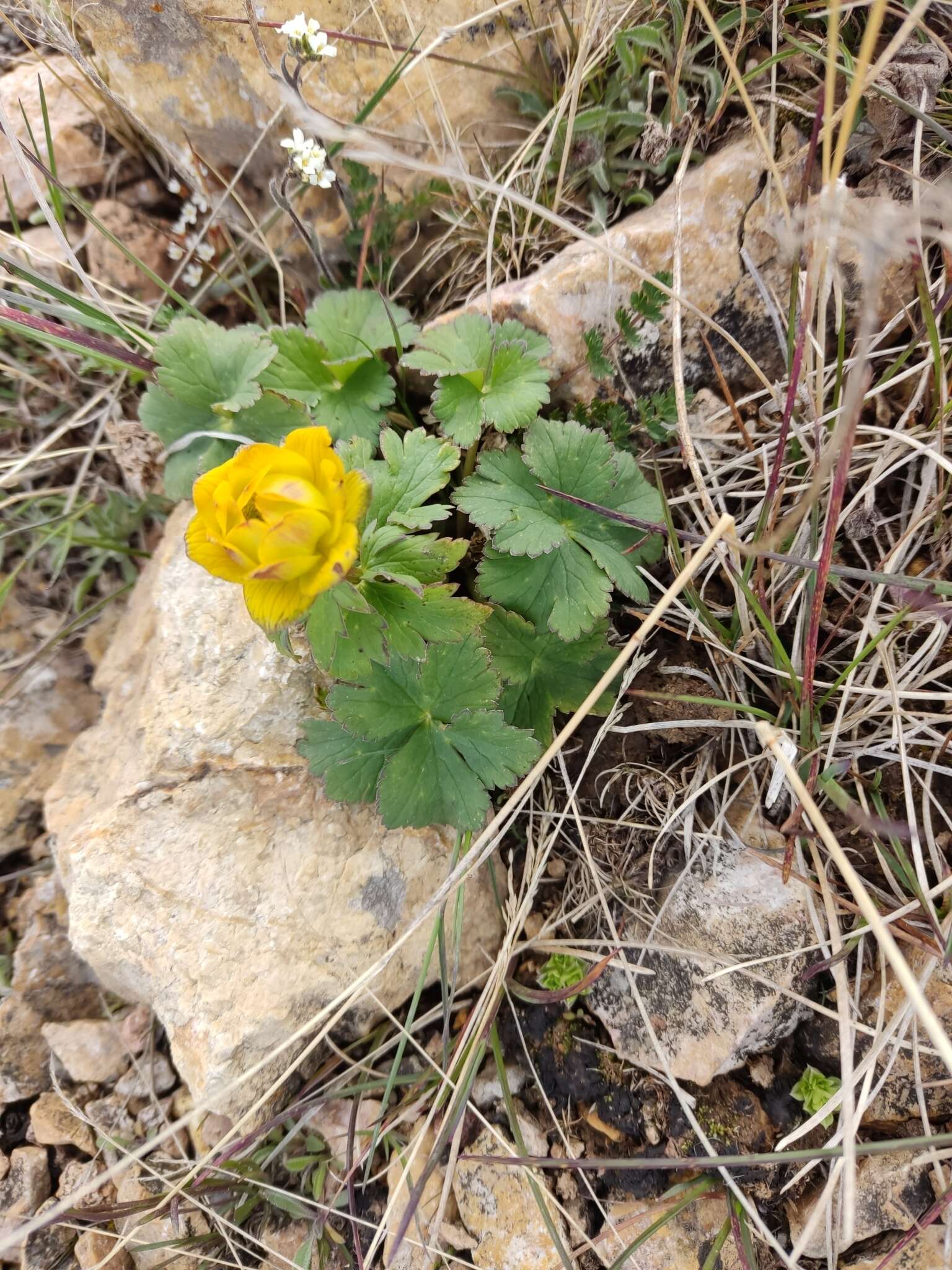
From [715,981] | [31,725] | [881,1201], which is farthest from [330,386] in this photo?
[881,1201]

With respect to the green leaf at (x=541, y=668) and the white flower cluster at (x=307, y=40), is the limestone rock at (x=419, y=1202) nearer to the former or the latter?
the green leaf at (x=541, y=668)

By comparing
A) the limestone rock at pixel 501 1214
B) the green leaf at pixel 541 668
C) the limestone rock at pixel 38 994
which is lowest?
the limestone rock at pixel 501 1214

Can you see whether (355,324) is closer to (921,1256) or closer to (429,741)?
(429,741)

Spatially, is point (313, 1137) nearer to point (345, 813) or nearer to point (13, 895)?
point (345, 813)

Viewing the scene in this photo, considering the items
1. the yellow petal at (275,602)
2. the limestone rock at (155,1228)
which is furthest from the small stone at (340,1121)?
the yellow petal at (275,602)

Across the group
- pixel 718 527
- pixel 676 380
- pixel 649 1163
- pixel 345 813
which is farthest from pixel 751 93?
pixel 649 1163
